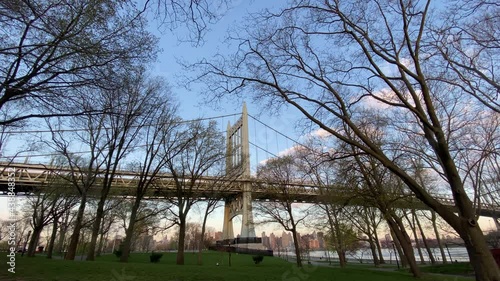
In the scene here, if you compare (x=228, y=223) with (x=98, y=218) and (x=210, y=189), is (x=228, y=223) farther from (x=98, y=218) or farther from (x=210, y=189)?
(x=98, y=218)

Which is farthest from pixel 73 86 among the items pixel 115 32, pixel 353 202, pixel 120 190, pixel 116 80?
pixel 120 190

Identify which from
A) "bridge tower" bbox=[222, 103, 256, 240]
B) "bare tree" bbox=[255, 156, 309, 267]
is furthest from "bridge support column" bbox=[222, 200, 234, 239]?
"bare tree" bbox=[255, 156, 309, 267]

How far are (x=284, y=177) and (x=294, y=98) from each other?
15467 mm

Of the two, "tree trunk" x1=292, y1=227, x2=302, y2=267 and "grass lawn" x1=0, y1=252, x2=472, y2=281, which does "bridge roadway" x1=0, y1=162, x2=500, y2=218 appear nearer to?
"tree trunk" x1=292, y1=227, x2=302, y2=267

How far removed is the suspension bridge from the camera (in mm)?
20266

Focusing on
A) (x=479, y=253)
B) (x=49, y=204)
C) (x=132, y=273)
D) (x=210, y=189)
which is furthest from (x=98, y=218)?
(x=479, y=253)

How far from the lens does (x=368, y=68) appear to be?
8.50 metres

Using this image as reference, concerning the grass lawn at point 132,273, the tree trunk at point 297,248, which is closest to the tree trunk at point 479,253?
the grass lawn at point 132,273

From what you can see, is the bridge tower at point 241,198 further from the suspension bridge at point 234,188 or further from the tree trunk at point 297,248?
the tree trunk at point 297,248

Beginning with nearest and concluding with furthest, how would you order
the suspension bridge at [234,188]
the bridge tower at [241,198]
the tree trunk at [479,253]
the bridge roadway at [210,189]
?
the tree trunk at [479,253], the bridge roadway at [210,189], the suspension bridge at [234,188], the bridge tower at [241,198]

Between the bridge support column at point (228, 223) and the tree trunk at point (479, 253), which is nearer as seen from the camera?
the tree trunk at point (479, 253)

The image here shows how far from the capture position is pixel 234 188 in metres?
35.6

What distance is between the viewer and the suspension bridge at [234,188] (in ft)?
66.5

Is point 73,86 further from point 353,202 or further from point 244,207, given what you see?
point 244,207
